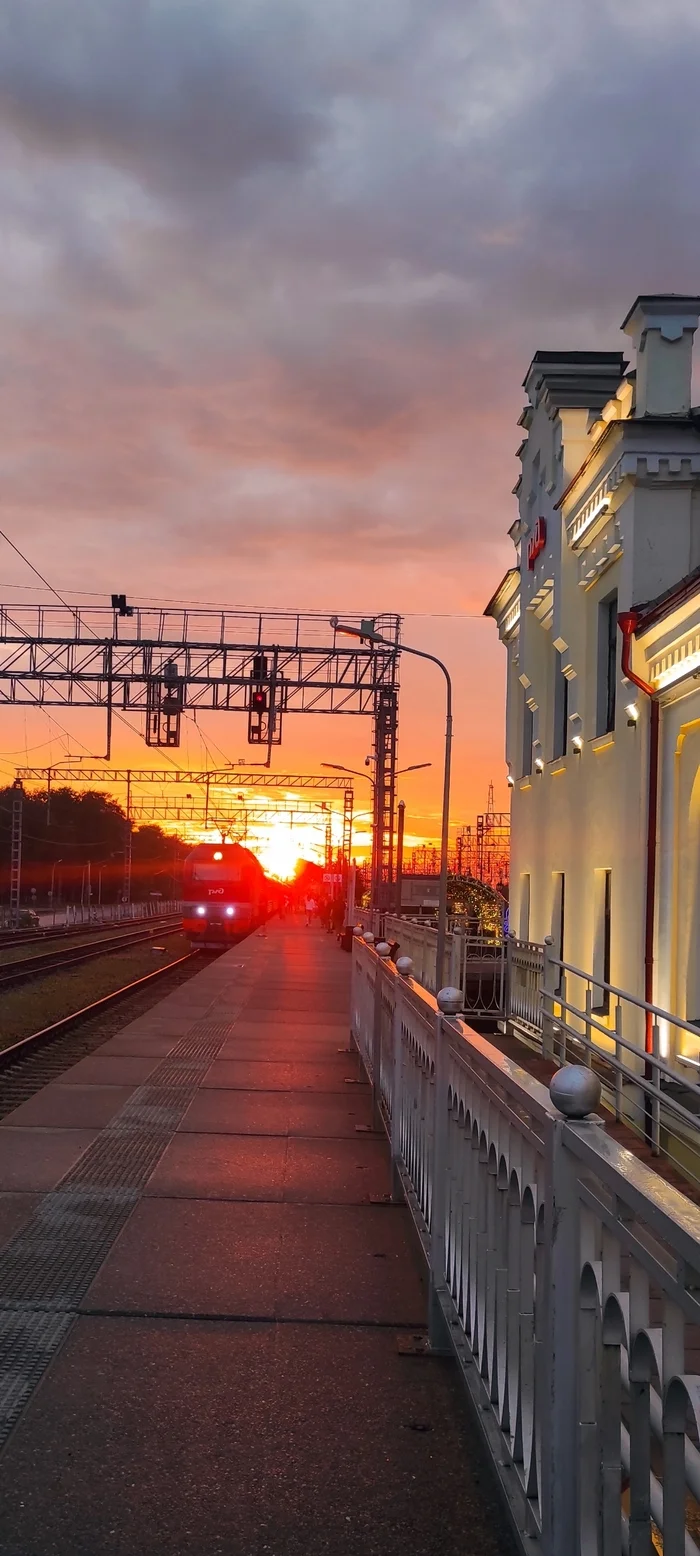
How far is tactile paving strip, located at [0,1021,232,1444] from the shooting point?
477 centimetres

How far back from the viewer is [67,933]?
5241 centimetres

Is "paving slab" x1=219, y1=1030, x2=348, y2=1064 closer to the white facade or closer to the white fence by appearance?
the white facade

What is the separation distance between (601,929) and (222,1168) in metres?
8.37

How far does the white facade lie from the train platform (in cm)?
464

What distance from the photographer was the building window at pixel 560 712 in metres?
18.4

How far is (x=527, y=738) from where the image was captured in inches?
859

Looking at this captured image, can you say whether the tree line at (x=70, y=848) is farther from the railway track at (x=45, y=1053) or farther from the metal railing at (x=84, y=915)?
the railway track at (x=45, y=1053)

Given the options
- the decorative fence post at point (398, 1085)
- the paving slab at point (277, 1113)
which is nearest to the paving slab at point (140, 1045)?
the paving slab at point (277, 1113)

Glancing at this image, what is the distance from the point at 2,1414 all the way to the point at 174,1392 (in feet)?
1.90

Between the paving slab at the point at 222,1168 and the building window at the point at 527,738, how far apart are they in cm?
1329

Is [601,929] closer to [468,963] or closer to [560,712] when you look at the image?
[560,712]

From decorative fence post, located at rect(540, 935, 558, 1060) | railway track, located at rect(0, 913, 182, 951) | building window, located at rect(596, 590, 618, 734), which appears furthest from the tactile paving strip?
railway track, located at rect(0, 913, 182, 951)

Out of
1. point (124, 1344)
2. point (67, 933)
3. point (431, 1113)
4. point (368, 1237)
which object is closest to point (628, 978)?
point (368, 1237)

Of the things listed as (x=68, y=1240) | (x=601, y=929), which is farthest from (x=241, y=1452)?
(x=601, y=929)
